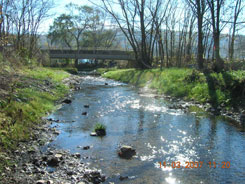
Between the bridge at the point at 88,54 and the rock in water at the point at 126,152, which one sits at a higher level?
the bridge at the point at 88,54

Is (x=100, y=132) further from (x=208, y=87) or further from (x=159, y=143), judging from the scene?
(x=208, y=87)

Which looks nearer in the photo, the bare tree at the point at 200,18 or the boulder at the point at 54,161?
the boulder at the point at 54,161

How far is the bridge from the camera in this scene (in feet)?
183

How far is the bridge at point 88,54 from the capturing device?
55656mm

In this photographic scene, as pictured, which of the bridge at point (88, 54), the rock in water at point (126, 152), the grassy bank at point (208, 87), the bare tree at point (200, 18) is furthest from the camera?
the bridge at point (88, 54)

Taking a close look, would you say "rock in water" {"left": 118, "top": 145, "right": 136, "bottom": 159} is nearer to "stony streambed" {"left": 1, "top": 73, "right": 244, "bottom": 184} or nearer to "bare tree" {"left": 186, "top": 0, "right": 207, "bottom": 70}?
"stony streambed" {"left": 1, "top": 73, "right": 244, "bottom": 184}

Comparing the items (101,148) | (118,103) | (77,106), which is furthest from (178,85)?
(101,148)

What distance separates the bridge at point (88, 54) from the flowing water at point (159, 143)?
4640 centimetres

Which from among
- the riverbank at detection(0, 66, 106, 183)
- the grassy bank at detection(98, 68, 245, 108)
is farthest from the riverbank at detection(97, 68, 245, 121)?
the riverbank at detection(0, 66, 106, 183)

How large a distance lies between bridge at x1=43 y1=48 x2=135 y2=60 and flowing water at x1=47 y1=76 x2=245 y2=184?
46398 millimetres

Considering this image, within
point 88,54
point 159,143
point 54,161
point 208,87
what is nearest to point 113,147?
point 159,143

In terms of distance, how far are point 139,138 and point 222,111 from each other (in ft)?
15.9

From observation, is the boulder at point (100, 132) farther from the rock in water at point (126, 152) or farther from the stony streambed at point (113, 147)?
the rock in water at point (126, 152)

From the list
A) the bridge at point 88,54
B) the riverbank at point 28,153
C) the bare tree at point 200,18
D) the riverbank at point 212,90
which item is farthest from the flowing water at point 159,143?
the bridge at point 88,54
